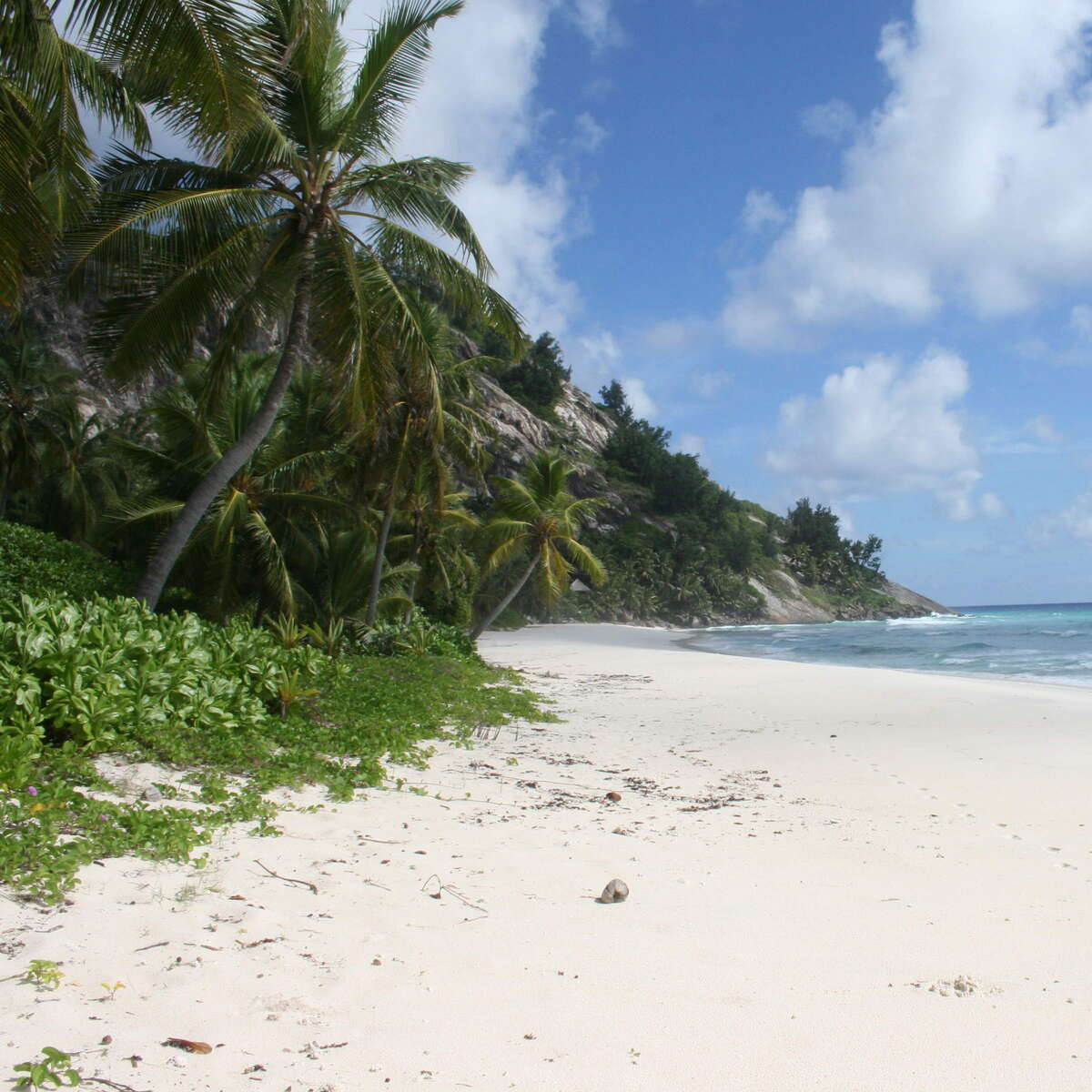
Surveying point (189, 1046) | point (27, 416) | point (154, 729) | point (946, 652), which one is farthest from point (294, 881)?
point (946, 652)

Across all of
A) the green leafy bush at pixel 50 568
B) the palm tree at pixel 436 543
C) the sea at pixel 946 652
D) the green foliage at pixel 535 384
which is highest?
the green foliage at pixel 535 384

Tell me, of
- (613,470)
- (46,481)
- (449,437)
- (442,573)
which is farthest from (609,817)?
(613,470)

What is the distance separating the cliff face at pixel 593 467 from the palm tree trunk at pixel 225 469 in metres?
34.9

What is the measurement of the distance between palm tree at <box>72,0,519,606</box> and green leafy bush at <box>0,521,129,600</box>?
11.8 feet

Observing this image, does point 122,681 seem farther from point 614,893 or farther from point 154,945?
point 614,893

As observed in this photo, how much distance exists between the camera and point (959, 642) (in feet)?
130

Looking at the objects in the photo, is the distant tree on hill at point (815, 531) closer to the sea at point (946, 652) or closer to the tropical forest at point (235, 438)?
the sea at point (946, 652)

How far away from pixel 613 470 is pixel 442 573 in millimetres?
44405

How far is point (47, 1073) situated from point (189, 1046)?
0.41m

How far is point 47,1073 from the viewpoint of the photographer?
2162 millimetres

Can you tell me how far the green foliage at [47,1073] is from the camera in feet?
7.07

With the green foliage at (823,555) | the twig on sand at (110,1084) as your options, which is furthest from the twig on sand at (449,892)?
the green foliage at (823,555)

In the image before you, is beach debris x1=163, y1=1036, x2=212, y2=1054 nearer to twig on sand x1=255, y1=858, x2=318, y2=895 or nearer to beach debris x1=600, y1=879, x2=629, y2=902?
twig on sand x1=255, y1=858, x2=318, y2=895

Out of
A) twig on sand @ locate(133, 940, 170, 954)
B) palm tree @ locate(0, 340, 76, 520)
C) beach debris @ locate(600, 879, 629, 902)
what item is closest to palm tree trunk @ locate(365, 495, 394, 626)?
palm tree @ locate(0, 340, 76, 520)
